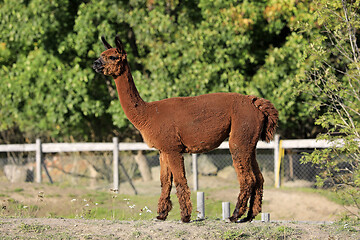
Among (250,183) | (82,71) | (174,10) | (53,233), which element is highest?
(174,10)

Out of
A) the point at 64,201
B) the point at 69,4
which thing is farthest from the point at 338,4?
the point at 69,4

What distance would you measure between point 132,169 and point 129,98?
35.5ft

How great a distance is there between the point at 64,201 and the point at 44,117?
554cm

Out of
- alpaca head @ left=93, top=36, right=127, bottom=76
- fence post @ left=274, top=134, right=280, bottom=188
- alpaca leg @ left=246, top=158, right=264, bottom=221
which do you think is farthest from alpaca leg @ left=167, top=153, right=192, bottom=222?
fence post @ left=274, top=134, right=280, bottom=188

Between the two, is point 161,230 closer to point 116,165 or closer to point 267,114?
point 267,114

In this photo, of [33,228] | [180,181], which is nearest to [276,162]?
[180,181]

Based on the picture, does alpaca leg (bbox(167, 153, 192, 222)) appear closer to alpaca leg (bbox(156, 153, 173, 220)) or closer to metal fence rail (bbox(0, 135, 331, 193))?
alpaca leg (bbox(156, 153, 173, 220))

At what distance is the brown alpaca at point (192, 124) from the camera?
8109mm

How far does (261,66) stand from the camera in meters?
16.8

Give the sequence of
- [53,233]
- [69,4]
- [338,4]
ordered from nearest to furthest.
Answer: [53,233] → [338,4] → [69,4]

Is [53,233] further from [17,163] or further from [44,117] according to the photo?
[17,163]

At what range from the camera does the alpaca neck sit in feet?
26.9

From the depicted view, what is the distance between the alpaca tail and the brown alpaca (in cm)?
1

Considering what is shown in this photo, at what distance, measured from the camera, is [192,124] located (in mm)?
8133
